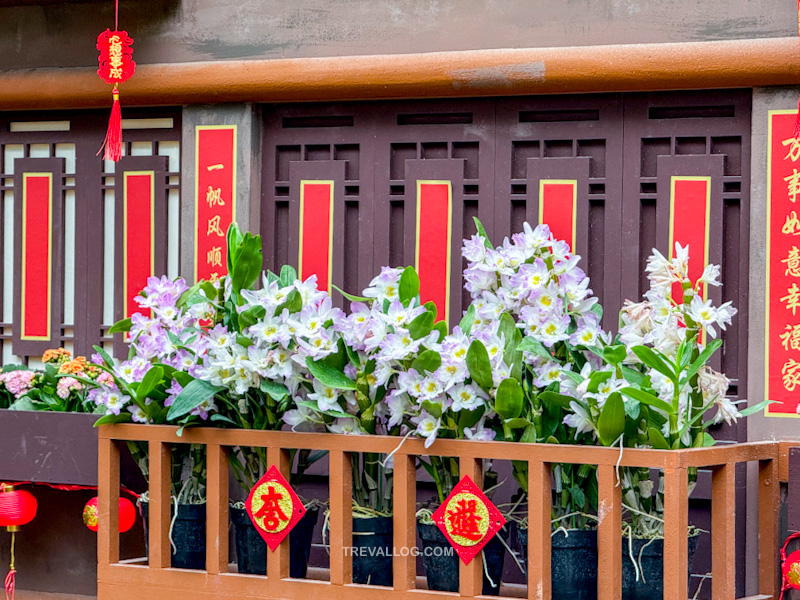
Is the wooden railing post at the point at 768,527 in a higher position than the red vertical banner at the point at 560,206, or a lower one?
lower

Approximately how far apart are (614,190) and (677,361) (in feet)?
3.99

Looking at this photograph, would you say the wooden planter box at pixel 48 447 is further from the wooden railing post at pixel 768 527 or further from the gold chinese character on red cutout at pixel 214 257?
the wooden railing post at pixel 768 527

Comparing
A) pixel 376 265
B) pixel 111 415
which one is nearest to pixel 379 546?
pixel 111 415

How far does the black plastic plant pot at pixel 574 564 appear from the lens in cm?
274

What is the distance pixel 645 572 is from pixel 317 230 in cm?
183

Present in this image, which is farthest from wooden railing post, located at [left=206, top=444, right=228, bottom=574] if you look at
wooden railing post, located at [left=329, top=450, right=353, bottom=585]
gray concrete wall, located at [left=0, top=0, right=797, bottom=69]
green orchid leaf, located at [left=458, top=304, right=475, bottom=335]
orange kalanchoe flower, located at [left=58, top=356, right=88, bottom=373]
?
gray concrete wall, located at [left=0, top=0, right=797, bottom=69]

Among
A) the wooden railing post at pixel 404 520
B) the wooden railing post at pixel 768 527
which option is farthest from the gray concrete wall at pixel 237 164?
the wooden railing post at pixel 768 527

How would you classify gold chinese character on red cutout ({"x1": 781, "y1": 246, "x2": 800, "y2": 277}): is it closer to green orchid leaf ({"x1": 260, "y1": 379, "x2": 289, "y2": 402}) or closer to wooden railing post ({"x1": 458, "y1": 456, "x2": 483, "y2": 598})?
wooden railing post ({"x1": 458, "y1": 456, "x2": 483, "y2": 598})

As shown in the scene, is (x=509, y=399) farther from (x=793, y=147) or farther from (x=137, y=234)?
(x=137, y=234)

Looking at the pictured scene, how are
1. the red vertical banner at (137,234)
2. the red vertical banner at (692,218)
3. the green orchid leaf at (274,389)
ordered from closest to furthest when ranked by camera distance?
1. the green orchid leaf at (274,389)
2. the red vertical banner at (692,218)
3. the red vertical banner at (137,234)

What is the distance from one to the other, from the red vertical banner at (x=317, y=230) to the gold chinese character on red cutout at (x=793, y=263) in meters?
1.58

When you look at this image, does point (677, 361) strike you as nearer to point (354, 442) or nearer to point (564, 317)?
point (564, 317)

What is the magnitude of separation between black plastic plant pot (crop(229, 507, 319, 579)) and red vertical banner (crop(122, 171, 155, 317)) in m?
1.41

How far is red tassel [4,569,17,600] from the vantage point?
3955 millimetres
